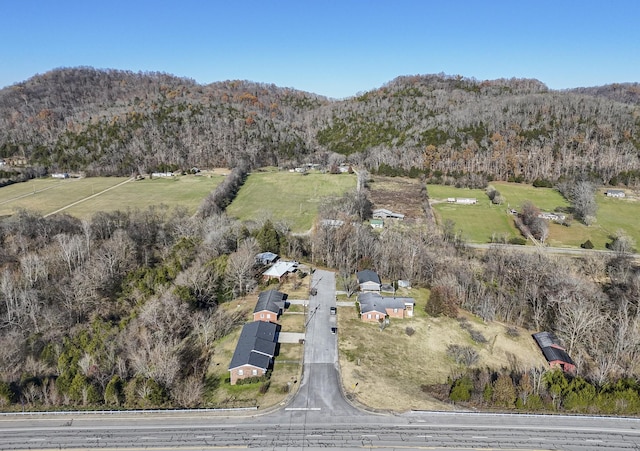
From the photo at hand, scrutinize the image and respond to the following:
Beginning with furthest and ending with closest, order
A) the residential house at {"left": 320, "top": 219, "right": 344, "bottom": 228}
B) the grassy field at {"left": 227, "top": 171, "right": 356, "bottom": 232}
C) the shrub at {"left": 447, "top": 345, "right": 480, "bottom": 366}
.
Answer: the grassy field at {"left": 227, "top": 171, "right": 356, "bottom": 232} < the residential house at {"left": 320, "top": 219, "right": 344, "bottom": 228} < the shrub at {"left": 447, "top": 345, "right": 480, "bottom": 366}

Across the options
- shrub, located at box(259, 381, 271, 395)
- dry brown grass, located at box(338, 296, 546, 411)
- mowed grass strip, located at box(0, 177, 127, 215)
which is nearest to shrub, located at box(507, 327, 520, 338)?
dry brown grass, located at box(338, 296, 546, 411)

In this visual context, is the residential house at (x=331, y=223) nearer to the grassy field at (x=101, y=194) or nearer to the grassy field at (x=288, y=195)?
the grassy field at (x=288, y=195)

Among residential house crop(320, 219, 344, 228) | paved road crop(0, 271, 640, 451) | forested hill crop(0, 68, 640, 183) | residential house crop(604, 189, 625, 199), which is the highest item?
forested hill crop(0, 68, 640, 183)

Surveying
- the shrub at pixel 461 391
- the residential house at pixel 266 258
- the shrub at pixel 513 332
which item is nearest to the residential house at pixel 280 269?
the residential house at pixel 266 258

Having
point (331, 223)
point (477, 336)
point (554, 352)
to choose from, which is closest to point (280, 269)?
point (331, 223)

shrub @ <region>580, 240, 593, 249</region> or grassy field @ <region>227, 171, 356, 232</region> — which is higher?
grassy field @ <region>227, 171, 356, 232</region>

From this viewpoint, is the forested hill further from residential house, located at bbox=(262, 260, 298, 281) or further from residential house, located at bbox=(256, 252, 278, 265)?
residential house, located at bbox=(262, 260, 298, 281)
